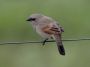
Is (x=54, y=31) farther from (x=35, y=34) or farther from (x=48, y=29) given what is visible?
(x=35, y=34)

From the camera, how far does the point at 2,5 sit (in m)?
4.02

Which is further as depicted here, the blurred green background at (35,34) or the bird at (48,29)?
the blurred green background at (35,34)

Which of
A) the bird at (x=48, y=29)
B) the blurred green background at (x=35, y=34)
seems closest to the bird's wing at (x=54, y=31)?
the bird at (x=48, y=29)

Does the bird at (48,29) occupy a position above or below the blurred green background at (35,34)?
above

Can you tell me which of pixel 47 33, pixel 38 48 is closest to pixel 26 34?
pixel 38 48

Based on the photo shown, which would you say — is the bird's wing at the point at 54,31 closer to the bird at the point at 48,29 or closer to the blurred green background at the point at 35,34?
the bird at the point at 48,29

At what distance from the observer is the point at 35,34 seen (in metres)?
3.73

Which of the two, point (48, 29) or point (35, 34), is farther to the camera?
point (35, 34)

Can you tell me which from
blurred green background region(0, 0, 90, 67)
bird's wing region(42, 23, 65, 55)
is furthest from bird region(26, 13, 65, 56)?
blurred green background region(0, 0, 90, 67)

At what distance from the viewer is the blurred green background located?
12.5 ft

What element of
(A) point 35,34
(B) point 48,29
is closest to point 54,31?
(B) point 48,29

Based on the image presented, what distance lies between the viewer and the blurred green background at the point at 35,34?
381cm

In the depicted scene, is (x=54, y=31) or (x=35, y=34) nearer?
(x=54, y=31)

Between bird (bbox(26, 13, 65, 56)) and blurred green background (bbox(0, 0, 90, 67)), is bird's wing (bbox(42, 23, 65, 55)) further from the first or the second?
blurred green background (bbox(0, 0, 90, 67))
